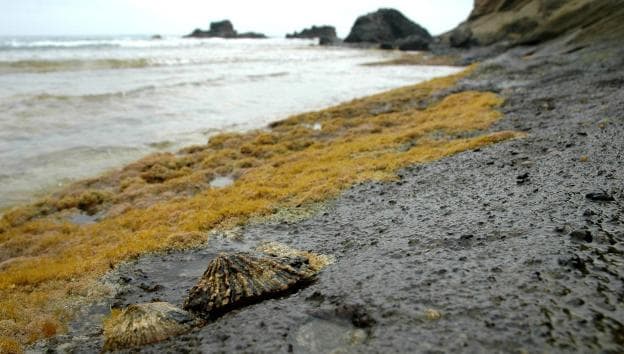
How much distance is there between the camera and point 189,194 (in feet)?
42.8

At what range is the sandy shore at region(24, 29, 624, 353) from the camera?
467cm

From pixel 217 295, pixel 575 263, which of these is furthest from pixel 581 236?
pixel 217 295

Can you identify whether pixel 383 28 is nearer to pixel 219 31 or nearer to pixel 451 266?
pixel 219 31

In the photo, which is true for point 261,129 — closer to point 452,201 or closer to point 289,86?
point 452,201

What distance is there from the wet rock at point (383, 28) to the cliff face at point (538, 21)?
4617 cm

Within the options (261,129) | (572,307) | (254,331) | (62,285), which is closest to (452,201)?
(572,307)

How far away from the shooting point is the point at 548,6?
51.6 metres

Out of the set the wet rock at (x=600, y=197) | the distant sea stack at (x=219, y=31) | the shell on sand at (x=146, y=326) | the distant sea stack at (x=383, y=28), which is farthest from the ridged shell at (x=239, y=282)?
the distant sea stack at (x=219, y=31)

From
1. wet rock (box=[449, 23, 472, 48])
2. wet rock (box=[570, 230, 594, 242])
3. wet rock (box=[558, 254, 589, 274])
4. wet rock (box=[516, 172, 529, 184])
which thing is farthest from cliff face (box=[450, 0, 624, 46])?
wet rock (box=[558, 254, 589, 274])

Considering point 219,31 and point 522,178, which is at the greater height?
point 522,178

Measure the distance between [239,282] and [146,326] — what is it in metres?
1.24

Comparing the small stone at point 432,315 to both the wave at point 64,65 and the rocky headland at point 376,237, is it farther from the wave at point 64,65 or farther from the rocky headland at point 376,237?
the wave at point 64,65

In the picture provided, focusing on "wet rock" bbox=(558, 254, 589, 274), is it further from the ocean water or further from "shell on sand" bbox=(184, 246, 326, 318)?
the ocean water

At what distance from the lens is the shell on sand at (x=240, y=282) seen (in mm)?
5941
